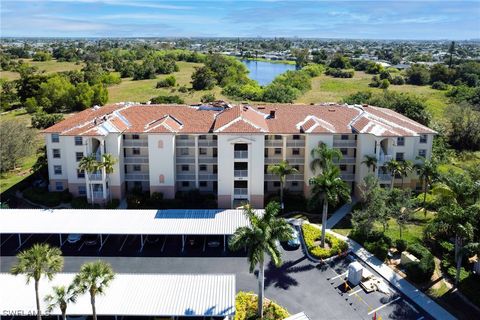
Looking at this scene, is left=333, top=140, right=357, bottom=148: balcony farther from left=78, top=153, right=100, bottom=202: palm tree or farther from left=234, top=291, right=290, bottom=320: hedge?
left=78, top=153, right=100, bottom=202: palm tree

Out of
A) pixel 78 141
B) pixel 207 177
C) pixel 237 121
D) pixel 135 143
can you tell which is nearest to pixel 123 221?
pixel 135 143

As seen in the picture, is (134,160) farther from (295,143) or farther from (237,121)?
(295,143)

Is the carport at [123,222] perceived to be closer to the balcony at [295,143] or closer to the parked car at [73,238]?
the parked car at [73,238]

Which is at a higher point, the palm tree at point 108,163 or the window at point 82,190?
the palm tree at point 108,163

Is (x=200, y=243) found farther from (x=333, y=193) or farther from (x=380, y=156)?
(x=380, y=156)

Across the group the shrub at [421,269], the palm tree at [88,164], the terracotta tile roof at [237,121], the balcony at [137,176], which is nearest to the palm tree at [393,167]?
the terracotta tile roof at [237,121]

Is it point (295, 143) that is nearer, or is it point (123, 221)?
point (123, 221)
